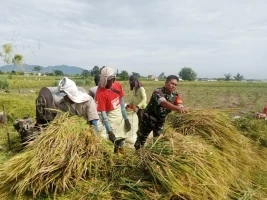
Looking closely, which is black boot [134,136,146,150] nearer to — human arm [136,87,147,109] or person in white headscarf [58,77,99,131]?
person in white headscarf [58,77,99,131]

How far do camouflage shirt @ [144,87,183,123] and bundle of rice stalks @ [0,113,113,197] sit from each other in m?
1.27

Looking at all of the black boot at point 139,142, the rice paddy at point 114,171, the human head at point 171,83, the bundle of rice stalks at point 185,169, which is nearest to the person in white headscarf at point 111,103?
the black boot at point 139,142

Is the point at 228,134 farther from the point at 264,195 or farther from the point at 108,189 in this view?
the point at 108,189

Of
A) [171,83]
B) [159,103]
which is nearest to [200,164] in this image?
[159,103]

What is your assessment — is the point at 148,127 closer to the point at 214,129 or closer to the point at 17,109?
the point at 214,129

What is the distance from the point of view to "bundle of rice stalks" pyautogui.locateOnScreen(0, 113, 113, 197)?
200cm

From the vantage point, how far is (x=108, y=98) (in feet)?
12.2

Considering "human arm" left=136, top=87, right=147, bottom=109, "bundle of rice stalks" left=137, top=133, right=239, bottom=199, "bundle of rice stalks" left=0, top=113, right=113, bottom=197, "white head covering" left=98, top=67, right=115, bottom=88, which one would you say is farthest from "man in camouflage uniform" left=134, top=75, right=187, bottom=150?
"human arm" left=136, top=87, right=147, bottom=109

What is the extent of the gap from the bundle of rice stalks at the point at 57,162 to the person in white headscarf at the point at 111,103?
121 cm

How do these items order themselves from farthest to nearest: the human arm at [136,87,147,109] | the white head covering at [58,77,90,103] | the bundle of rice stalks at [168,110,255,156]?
the human arm at [136,87,147,109], the white head covering at [58,77,90,103], the bundle of rice stalks at [168,110,255,156]

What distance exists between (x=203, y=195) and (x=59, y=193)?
3.46 feet

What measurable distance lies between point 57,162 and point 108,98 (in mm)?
1750

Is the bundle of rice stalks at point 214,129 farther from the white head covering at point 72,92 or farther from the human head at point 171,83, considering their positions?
the white head covering at point 72,92

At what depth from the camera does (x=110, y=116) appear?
3830 mm
